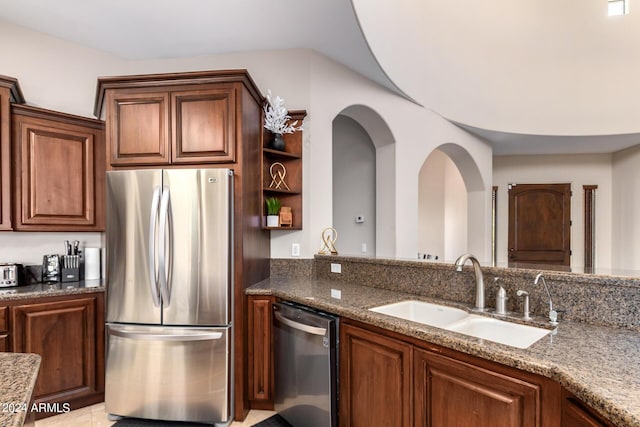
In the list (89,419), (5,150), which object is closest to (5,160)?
(5,150)

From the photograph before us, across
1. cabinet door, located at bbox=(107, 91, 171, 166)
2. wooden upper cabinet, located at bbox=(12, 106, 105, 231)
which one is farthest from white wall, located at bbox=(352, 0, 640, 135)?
wooden upper cabinet, located at bbox=(12, 106, 105, 231)

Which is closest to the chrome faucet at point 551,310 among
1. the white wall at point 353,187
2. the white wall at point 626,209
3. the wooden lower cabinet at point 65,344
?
the white wall at point 353,187

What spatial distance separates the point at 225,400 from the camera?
2092 mm

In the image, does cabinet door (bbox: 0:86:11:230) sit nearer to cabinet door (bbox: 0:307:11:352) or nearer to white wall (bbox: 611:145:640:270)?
cabinet door (bbox: 0:307:11:352)

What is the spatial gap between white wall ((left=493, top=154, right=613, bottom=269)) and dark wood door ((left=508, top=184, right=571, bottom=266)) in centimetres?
10

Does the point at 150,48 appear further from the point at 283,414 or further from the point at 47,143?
the point at 283,414

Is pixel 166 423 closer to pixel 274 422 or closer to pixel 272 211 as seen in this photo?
pixel 274 422

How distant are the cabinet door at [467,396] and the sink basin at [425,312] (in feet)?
1.38

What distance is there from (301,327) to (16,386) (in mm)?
1267

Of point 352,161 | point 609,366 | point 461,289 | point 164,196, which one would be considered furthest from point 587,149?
point 164,196

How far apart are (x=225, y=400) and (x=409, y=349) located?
135 cm

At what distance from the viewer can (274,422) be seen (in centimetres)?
219

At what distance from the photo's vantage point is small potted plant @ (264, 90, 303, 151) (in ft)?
8.79

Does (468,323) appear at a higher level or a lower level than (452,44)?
lower
